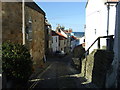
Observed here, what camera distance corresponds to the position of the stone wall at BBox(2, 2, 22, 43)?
16.9m

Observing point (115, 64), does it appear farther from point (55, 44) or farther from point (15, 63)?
point (55, 44)

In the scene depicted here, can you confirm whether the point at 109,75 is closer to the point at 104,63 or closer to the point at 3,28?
the point at 104,63

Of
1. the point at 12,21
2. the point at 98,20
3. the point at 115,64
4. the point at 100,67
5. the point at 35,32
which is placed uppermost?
the point at 98,20

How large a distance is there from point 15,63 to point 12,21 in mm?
6508

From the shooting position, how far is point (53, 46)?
176ft

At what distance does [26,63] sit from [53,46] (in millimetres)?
41062

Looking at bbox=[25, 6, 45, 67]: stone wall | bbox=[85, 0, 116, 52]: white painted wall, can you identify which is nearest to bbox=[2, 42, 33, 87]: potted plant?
bbox=[25, 6, 45, 67]: stone wall

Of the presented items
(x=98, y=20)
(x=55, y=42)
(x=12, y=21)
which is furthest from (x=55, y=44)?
(x=12, y=21)

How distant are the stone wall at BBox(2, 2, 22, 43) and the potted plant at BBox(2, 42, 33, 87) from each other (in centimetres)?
461

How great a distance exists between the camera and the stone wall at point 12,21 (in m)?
16.9

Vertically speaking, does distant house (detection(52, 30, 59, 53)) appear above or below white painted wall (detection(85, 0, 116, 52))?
below

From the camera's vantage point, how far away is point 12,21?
17578 millimetres

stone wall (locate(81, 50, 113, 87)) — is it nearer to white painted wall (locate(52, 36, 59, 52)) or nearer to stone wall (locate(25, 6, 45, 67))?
stone wall (locate(25, 6, 45, 67))

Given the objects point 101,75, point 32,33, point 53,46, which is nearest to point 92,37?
point 32,33
